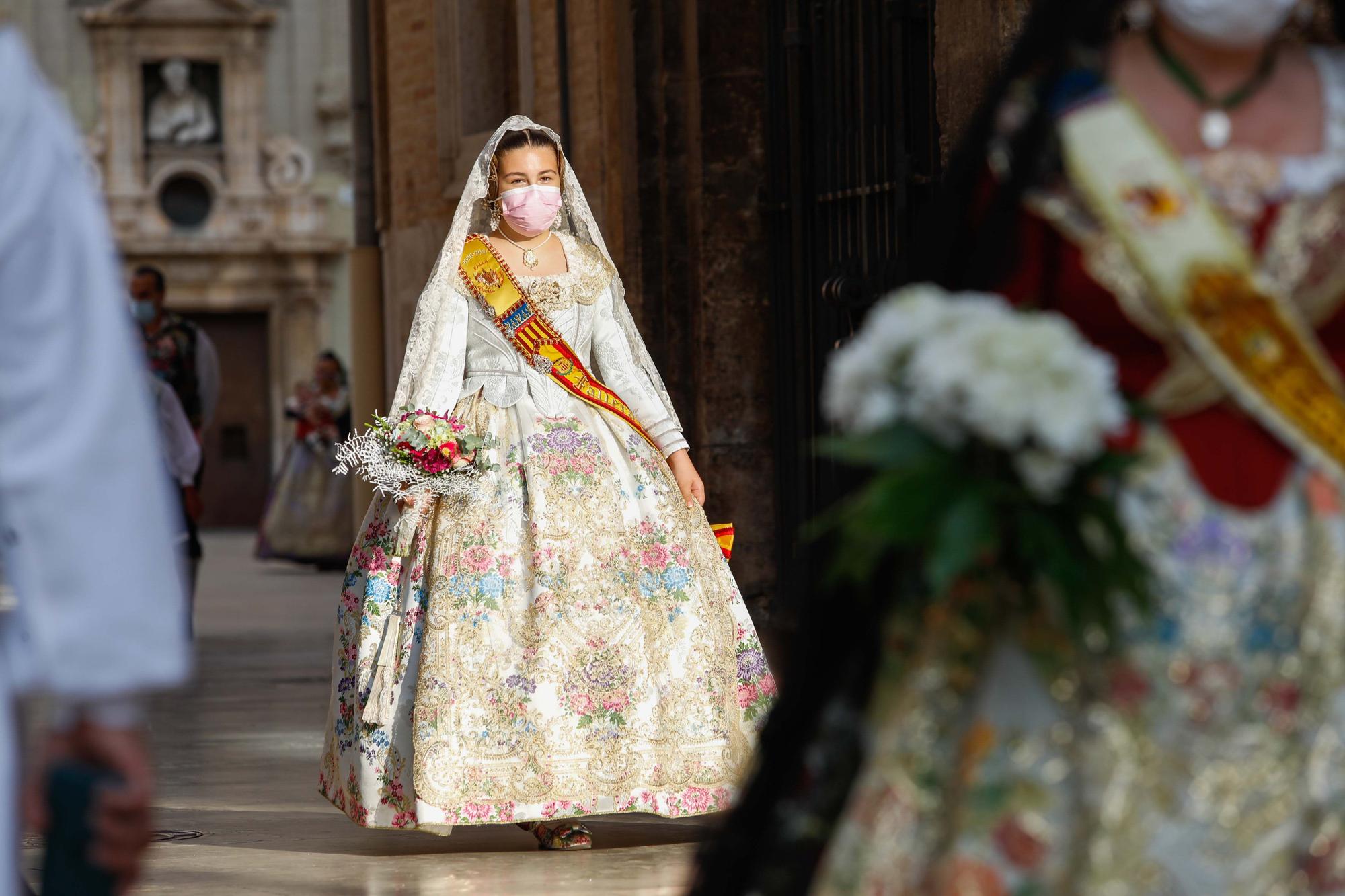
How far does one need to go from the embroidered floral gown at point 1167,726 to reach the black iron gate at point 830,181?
244 inches

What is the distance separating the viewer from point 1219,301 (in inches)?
109

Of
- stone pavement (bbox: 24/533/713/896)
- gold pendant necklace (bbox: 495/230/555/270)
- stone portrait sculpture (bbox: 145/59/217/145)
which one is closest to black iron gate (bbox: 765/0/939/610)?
stone pavement (bbox: 24/533/713/896)

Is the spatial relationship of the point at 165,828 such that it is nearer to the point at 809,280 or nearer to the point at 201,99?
the point at 809,280

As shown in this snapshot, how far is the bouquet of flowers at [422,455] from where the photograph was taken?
598 centimetres

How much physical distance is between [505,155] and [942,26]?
88.2 inches

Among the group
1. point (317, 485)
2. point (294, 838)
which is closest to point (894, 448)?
point (294, 838)

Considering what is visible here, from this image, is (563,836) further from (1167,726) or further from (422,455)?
(1167,726)

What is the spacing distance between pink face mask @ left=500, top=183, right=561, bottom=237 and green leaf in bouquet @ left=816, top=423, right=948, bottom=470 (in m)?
3.68

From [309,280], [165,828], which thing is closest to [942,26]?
[165,828]

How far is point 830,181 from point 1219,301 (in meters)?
7.54

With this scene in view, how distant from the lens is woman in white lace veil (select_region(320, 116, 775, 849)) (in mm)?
5938

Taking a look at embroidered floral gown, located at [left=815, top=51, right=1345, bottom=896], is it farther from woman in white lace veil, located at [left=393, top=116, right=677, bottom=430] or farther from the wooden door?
the wooden door

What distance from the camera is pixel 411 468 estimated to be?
6031 mm

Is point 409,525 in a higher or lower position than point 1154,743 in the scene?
lower
